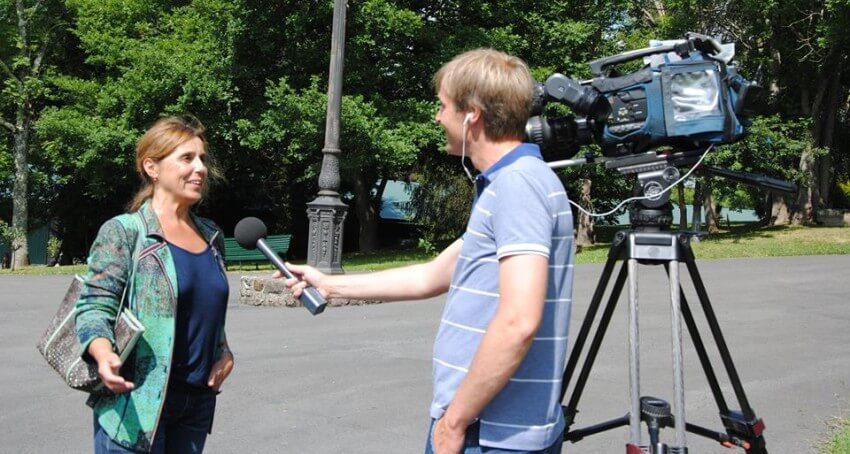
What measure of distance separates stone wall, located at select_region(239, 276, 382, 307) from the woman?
8.11 m

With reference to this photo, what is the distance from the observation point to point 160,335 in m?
2.85

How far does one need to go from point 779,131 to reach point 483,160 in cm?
2670

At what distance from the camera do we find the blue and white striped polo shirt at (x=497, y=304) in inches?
84.4

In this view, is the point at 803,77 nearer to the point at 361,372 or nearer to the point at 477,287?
the point at 361,372

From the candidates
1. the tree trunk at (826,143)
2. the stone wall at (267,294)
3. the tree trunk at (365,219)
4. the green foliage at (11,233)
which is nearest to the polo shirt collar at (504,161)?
the stone wall at (267,294)

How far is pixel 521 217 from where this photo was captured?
2084mm

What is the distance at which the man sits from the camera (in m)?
2.05

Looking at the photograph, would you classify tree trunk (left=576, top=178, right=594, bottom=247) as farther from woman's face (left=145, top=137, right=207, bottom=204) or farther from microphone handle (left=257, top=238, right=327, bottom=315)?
microphone handle (left=257, top=238, right=327, bottom=315)

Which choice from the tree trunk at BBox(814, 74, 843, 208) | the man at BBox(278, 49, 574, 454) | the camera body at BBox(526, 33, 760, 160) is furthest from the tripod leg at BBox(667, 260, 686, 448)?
the tree trunk at BBox(814, 74, 843, 208)

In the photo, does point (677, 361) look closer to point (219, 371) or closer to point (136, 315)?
point (219, 371)

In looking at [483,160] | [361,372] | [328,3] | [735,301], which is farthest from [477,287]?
[328,3]

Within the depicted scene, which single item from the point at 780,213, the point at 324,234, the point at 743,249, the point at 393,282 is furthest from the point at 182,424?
the point at 780,213

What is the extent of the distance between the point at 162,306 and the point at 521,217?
148 centimetres

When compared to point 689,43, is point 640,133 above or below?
below
